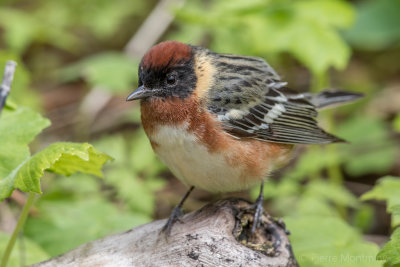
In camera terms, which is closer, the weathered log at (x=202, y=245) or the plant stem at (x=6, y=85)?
the weathered log at (x=202, y=245)

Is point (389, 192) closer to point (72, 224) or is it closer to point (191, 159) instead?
point (191, 159)

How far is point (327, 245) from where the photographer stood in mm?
3201

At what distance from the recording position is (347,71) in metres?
7.83

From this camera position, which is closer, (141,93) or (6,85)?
(6,85)

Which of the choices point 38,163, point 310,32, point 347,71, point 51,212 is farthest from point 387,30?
point 38,163

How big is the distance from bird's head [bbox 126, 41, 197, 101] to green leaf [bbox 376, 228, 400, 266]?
149 cm

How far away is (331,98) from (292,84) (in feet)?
9.48

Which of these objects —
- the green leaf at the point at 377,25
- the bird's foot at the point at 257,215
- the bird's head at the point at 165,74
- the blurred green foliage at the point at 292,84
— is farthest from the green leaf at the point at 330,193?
the green leaf at the point at 377,25

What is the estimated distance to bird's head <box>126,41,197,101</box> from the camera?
3303 mm

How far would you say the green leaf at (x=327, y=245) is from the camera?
3027mm

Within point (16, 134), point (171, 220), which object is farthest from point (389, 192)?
point (16, 134)

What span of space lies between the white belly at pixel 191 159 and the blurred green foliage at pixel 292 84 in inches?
22.8

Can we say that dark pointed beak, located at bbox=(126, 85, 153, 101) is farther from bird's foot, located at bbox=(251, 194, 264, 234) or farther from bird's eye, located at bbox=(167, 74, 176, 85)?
bird's foot, located at bbox=(251, 194, 264, 234)

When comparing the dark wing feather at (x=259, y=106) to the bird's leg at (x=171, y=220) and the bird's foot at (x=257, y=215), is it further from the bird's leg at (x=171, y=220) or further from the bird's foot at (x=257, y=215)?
the bird's leg at (x=171, y=220)
